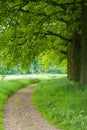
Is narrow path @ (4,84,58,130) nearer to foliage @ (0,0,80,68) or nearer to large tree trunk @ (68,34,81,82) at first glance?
foliage @ (0,0,80,68)

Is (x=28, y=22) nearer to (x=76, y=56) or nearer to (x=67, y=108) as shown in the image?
(x=67, y=108)

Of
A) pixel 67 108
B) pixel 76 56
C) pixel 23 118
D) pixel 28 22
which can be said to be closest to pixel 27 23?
pixel 28 22

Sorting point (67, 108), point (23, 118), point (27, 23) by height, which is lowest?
point (23, 118)

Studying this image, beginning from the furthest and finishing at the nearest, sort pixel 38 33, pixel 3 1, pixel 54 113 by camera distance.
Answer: pixel 38 33 < pixel 3 1 < pixel 54 113

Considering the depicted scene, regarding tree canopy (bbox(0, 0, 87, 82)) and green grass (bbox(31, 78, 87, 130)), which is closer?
Result: green grass (bbox(31, 78, 87, 130))

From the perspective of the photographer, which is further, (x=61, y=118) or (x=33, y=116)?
(x=33, y=116)

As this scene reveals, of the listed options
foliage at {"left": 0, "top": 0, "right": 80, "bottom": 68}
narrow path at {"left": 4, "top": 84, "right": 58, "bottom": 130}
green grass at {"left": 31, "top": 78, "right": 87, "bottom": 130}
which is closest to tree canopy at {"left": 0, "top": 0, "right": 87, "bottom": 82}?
foliage at {"left": 0, "top": 0, "right": 80, "bottom": 68}

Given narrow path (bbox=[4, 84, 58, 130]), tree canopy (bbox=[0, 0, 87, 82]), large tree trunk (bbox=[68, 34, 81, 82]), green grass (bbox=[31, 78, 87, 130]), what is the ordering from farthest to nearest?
1. large tree trunk (bbox=[68, 34, 81, 82])
2. tree canopy (bbox=[0, 0, 87, 82])
3. narrow path (bbox=[4, 84, 58, 130])
4. green grass (bbox=[31, 78, 87, 130])

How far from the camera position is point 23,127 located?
14227mm

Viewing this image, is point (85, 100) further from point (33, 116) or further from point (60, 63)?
point (60, 63)

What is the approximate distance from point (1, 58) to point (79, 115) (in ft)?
38.8

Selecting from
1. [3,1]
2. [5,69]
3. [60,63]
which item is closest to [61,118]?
[3,1]

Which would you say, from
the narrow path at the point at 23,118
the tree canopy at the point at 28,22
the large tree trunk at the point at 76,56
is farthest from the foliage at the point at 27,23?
the narrow path at the point at 23,118

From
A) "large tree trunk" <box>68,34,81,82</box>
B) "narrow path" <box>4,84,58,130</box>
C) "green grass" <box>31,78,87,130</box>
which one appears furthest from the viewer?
"large tree trunk" <box>68,34,81,82</box>
